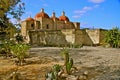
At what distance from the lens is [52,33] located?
3500 cm

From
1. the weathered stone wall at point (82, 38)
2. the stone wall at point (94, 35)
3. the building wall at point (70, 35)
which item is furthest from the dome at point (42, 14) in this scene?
the stone wall at point (94, 35)

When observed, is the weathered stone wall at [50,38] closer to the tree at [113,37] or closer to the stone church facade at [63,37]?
the stone church facade at [63,37]

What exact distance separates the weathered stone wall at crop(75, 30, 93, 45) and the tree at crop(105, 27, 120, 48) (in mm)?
4135

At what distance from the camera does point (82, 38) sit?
3494cm

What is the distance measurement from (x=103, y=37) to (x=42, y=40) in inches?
323

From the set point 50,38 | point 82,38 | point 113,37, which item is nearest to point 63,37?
point 50,38

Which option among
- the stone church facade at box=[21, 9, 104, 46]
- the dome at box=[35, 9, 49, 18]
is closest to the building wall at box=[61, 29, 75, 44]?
the stone church facade at box=[21, 9, 104, 46]

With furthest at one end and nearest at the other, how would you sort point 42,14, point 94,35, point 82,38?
point 42,14 → point 82,38 → point 94,35

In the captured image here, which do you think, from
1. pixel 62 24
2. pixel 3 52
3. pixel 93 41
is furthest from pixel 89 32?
pixel 3 52

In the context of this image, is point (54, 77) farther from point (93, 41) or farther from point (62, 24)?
point (62, 24)

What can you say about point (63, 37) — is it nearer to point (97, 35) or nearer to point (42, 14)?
point (97, 35)

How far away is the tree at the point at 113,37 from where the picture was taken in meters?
29.9

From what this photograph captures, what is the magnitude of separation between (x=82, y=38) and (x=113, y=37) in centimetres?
563

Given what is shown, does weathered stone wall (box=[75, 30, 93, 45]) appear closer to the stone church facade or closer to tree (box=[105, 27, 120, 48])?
the stone church facade
